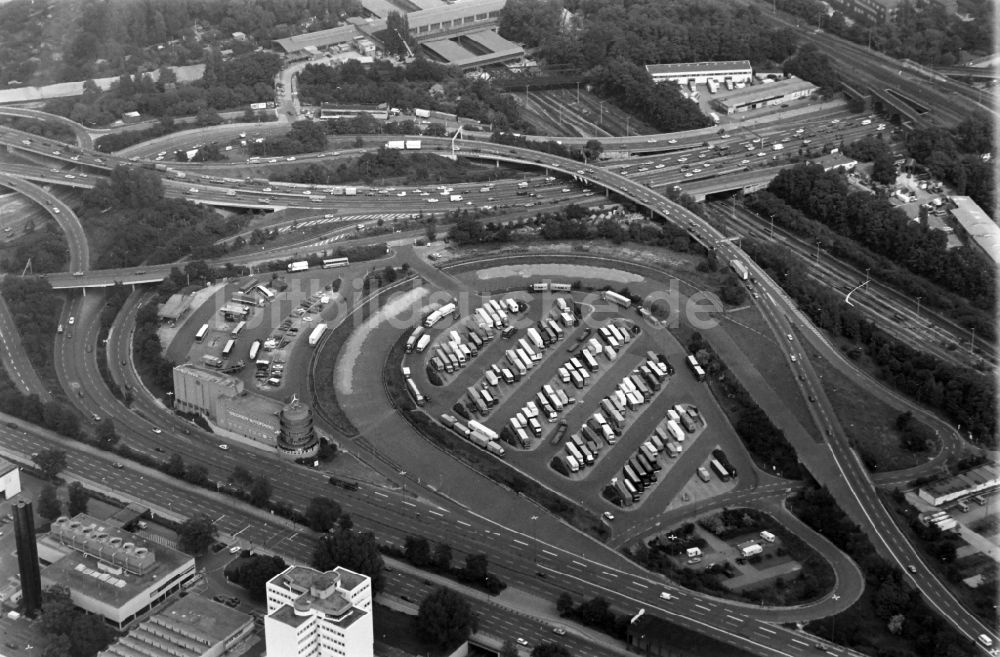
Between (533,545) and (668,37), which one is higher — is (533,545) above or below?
below

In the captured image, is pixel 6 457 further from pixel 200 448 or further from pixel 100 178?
pixel 100 178

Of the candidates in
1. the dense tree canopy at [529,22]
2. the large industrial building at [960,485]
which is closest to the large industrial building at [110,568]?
the large industrial building at [960,485]

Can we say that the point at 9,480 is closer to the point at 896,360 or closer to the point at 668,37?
the point at 896,360

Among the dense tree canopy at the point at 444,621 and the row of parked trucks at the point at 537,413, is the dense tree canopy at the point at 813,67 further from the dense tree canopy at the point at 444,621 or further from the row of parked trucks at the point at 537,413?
the dense tree canopy at the point at 444,621

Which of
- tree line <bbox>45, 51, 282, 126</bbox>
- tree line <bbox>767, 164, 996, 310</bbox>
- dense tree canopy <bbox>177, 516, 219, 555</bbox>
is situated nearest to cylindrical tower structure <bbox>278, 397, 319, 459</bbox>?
dense tree canopy <bbox>177, 516, 219, 555</bbox>

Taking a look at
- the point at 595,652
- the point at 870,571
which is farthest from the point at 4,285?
the point at 870,571

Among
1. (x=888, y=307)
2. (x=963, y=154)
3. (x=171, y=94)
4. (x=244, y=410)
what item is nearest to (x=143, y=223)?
(x=171, y=94)
